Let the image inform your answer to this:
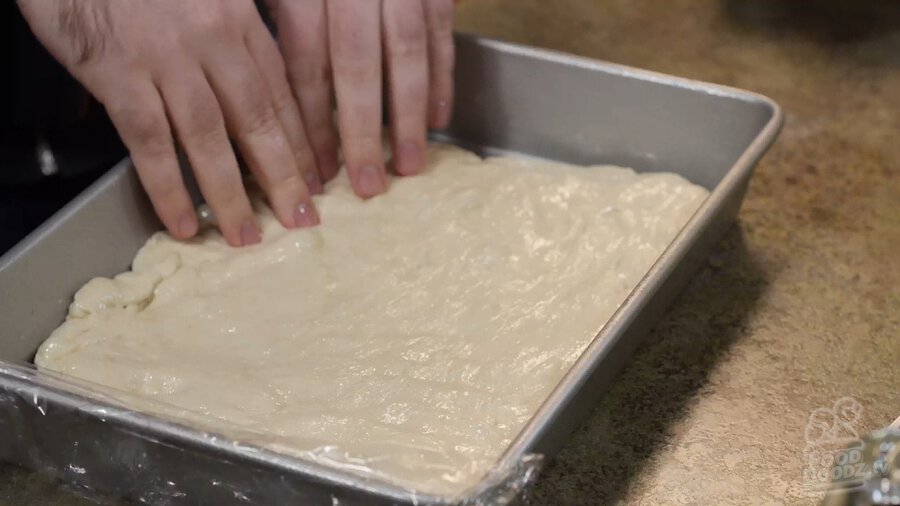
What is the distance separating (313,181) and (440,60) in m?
0.17

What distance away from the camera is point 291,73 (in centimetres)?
95

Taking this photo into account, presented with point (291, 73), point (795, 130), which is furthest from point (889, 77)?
point (291, 73)

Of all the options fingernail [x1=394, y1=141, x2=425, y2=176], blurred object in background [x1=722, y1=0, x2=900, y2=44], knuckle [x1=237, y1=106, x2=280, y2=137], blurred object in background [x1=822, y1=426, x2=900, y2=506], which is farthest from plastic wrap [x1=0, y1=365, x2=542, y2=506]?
blurred object in background [x1=722, y1=0, x2=900, y2=44]

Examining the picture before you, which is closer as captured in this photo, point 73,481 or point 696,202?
point 73,481

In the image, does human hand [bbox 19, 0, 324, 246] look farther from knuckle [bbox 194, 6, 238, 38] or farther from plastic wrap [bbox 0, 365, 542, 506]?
plastic wrap [bbox 0, 365, 542, 506]

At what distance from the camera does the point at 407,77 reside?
0.97m

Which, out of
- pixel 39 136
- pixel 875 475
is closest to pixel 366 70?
pixel 39 136

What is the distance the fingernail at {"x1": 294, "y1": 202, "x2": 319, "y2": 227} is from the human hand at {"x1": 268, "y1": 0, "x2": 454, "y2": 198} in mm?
56

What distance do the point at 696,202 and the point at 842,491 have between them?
1.32 ft

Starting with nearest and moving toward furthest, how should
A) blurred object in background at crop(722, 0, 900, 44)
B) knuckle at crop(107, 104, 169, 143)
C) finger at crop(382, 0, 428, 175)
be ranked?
knuckle at crop(107, 104, 169, 143) → finger at crop(382, 0, 428, 175) → blurred object in background at crop(722, 0, 900, 44)

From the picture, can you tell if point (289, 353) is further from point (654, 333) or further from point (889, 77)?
point (889, 77)

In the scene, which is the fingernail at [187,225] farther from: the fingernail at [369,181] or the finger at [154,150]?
the fingernail at [369,181]

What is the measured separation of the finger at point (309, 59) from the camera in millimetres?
930

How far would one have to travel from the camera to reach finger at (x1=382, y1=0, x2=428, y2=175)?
94 centimetres
